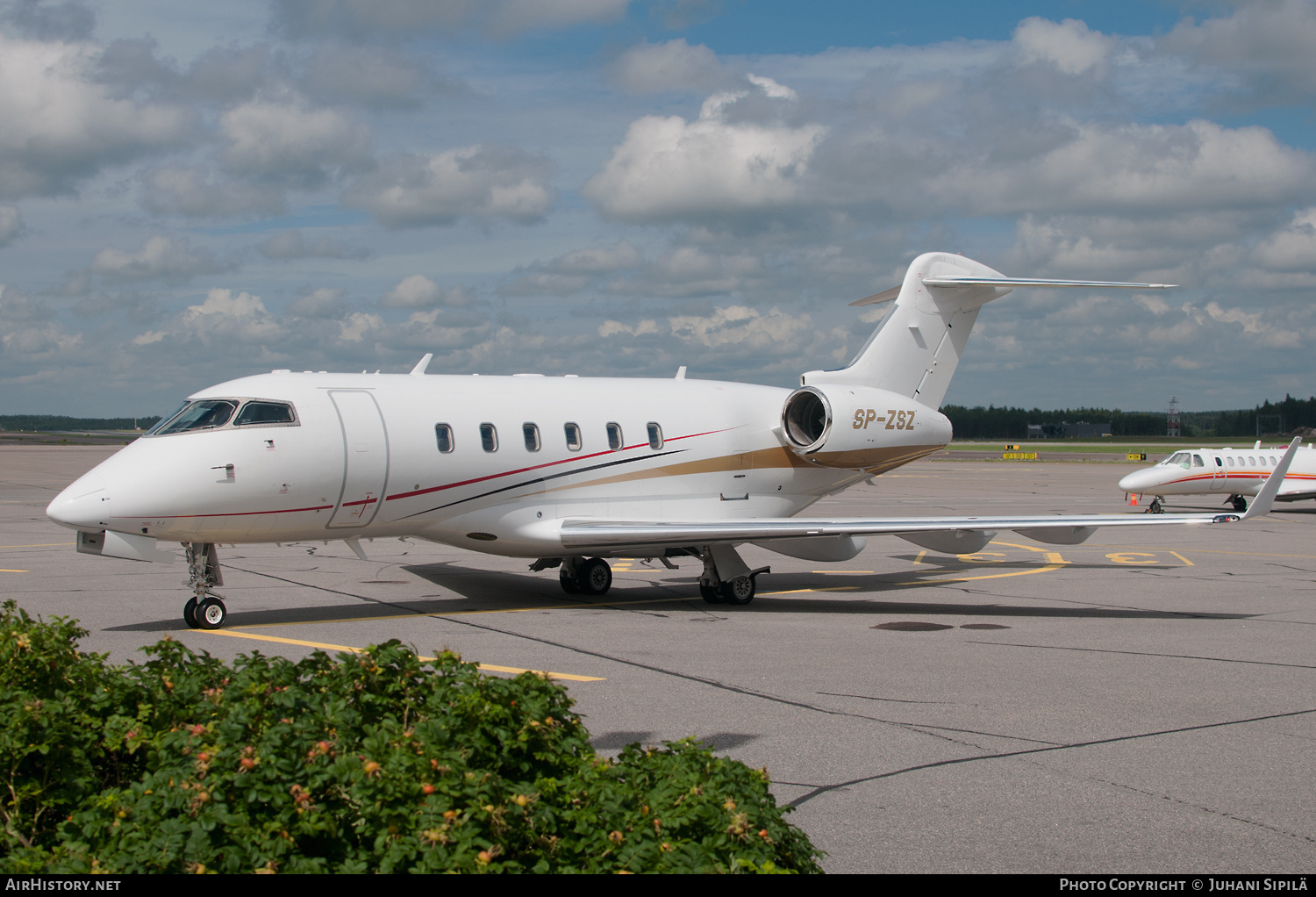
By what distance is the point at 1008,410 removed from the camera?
188 m

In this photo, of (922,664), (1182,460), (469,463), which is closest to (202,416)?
(469,463)

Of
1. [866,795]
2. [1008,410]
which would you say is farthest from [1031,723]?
[1008,410]

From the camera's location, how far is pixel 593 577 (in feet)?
54.2

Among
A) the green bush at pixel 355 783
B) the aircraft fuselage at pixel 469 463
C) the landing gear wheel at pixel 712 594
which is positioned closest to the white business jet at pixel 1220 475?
the aircraft fuselage at pixel 469 463

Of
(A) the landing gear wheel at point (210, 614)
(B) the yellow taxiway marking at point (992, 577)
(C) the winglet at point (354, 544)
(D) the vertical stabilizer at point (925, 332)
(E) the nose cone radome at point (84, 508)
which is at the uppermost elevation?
(D) the vertical stabilizer at point (925, 332)

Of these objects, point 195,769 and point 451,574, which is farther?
point 451,574

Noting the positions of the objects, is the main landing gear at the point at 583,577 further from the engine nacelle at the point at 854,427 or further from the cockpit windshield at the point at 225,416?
the cockpit windshield at the point at 225,416

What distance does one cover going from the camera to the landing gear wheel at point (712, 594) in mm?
15617

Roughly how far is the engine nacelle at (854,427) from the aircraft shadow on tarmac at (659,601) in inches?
87.5

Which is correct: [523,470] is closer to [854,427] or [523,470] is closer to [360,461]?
[360,461]

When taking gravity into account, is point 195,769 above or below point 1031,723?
above

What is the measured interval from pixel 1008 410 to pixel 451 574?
18168 cm

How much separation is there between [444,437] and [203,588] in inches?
137

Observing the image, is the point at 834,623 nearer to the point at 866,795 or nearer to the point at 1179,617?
the point at 1179,617
